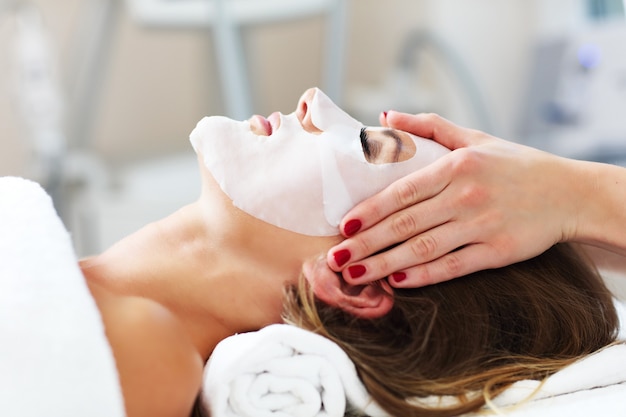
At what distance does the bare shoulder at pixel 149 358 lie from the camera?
2.61 feet

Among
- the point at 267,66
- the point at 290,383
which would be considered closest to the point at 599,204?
the point at 290,383

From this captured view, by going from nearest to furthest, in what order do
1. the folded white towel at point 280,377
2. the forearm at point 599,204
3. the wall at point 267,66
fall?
the folded white towel at point 280,377 < the forearm at point 599,204 < the wall at point 267,66

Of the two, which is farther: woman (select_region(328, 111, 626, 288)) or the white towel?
woman (select_region(328, 111, 626, 288))

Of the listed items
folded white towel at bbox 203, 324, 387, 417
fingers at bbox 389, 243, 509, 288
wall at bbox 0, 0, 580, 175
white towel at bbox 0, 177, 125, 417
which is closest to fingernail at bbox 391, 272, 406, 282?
fingers at bbox 389, 243, 509, 288

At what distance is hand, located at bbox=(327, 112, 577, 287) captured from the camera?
3.09 ft

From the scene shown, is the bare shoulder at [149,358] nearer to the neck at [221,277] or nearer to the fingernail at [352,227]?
the neck at [221,277]

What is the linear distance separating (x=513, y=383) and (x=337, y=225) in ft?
0.90

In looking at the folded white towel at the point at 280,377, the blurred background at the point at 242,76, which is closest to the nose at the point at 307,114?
the folded white towel at the point at 280,377

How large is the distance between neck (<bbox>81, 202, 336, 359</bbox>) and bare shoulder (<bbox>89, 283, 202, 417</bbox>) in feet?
0.32

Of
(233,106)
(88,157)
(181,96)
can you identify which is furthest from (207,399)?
(181,96)

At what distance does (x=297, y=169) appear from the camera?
98 cm

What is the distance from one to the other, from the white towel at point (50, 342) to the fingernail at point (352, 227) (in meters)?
0.31

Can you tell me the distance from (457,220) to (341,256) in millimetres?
155

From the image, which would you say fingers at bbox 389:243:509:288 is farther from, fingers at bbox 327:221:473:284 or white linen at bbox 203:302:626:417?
white linen at bbox 203:302:626:417
